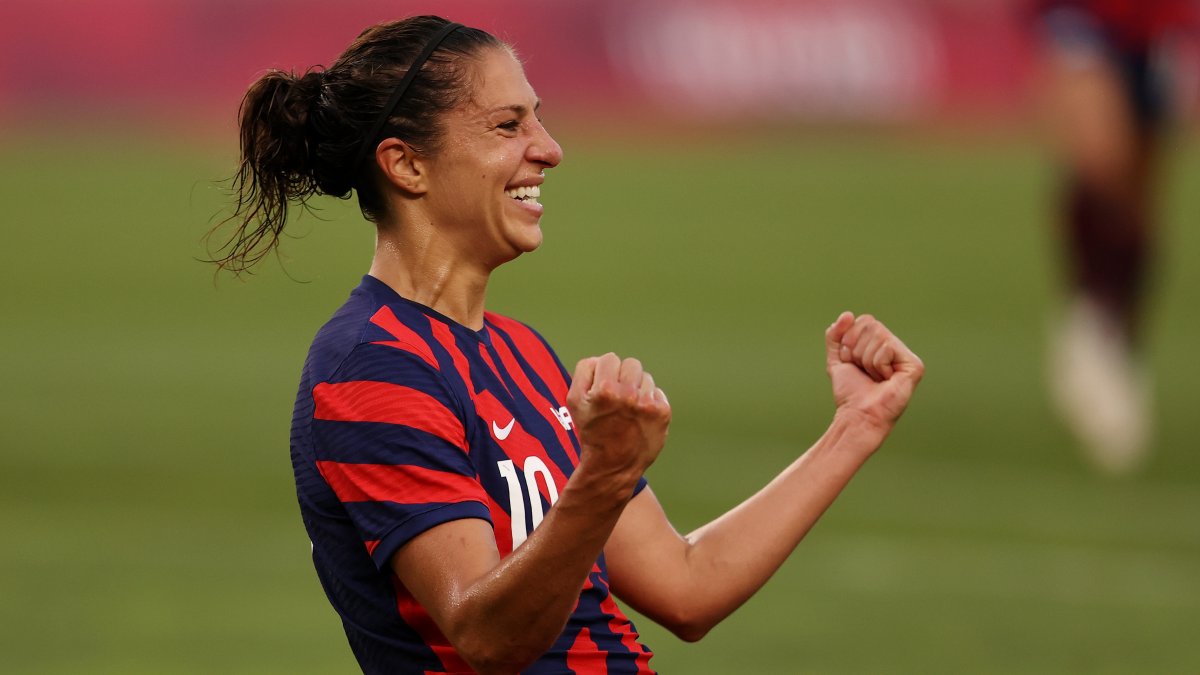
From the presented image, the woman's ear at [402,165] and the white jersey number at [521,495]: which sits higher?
the woman's ear at [402,165]

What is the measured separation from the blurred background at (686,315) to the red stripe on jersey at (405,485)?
92 centimetres

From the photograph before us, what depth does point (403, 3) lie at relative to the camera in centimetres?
2630

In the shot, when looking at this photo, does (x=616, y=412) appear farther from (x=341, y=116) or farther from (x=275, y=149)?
(x=275, y=149)

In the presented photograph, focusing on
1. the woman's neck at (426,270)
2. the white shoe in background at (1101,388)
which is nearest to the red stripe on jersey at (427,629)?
the woman's neck at (426,270)

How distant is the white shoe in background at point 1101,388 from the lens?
40.2 feet

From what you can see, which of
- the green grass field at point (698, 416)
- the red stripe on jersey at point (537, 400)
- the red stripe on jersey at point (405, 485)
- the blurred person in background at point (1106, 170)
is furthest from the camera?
the blurred person in background at point (1106, 170)

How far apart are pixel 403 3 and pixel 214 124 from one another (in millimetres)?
3995

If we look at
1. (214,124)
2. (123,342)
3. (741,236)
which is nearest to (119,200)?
(214,124)

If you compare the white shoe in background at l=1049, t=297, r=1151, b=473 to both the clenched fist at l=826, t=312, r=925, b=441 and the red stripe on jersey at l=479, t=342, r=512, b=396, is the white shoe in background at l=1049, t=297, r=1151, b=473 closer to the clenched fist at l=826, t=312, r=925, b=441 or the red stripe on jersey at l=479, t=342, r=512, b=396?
the clenched fist at l=826, t=312, r=925, b=441

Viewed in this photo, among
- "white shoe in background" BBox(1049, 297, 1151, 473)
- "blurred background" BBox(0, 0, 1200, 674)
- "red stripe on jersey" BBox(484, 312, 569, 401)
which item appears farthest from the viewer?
"white shoe in background" BBox(1049, 297, 1151, 473)

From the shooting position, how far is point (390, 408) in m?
2.69

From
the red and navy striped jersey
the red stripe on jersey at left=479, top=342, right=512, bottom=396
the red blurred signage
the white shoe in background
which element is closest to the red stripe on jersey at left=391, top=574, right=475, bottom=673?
the red and navy striped jersey

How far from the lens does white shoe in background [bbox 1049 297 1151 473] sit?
12.2m

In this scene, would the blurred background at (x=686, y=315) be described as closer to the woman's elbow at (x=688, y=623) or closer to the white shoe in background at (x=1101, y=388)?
the white shoe in background at (x=1101, y=388)
